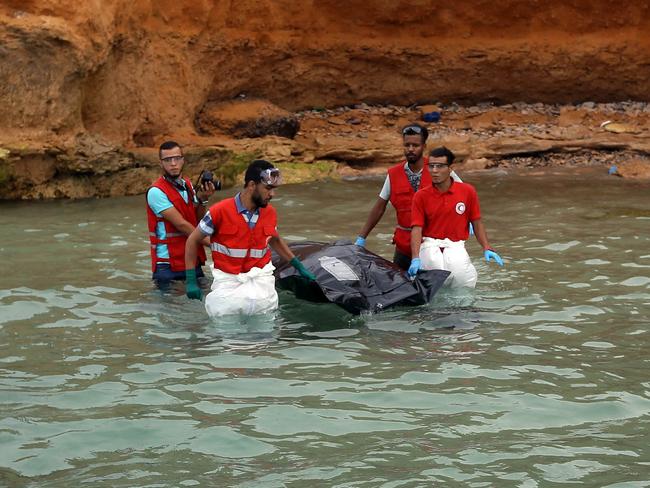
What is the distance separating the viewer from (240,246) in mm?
8383

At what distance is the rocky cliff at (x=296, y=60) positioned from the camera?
14984 millimetres

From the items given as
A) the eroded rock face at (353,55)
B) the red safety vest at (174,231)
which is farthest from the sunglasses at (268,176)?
the eroded rock face at (353,55)

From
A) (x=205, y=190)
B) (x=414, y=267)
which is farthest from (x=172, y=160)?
(x=414, y=267)

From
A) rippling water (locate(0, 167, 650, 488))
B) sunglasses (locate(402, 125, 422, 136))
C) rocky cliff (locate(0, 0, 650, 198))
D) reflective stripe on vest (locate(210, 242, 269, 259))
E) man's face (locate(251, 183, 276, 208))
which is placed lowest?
rippling water (locate(0, 167, 650, 488))

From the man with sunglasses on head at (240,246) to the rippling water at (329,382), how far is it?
0.25m

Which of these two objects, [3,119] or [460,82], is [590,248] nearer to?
[3,119]

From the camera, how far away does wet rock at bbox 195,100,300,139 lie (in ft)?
59.1

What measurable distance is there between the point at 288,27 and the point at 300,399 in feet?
44.1

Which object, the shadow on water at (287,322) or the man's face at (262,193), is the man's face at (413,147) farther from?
the man's face at (262,193)

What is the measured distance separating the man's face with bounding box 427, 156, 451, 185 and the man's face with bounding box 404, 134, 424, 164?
0.32m

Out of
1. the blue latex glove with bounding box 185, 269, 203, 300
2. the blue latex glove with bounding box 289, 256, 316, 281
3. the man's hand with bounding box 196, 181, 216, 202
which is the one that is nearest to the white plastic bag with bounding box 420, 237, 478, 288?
the blue latex glove with bounding box 289, 256, 316, 281

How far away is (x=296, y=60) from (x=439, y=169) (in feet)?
36.5

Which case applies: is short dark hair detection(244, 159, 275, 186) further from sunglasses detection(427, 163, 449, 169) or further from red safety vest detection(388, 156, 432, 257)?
red safety vest detection(388, 156, 432, 257)

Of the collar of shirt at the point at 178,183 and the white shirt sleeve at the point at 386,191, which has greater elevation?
the collar of shirt at the point at 178,183
